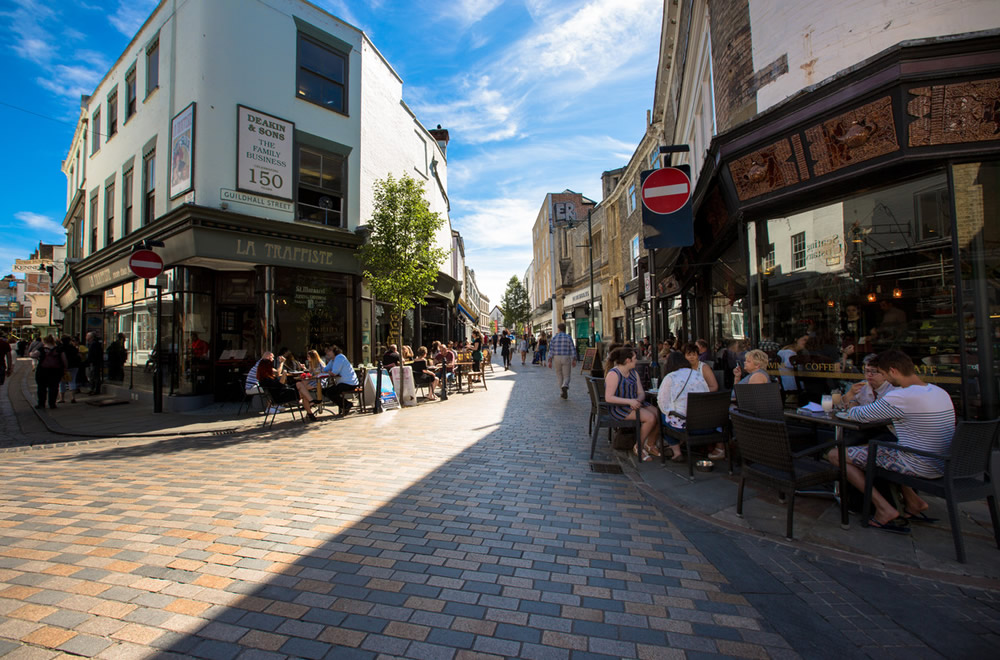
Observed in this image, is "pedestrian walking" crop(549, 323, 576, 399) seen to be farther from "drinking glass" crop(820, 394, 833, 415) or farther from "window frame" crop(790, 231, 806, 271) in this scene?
"drinking glass" crop(820, 394, 833, 415)

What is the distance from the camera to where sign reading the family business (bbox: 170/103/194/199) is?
412 inches

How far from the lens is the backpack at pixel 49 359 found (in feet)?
36.8

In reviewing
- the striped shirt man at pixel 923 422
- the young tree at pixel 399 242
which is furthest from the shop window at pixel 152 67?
the striped shirt man at pixel 923 422

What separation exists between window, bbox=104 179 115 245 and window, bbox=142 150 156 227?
10.4 ft

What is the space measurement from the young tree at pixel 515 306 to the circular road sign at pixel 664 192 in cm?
5826

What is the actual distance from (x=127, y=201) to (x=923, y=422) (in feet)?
59.3

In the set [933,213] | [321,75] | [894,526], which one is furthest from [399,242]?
[894,526]

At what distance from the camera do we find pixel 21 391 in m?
15.9

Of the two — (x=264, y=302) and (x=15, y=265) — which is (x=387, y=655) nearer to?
(x=264, y=302)

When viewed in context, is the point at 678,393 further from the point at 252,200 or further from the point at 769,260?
the point at 252,200

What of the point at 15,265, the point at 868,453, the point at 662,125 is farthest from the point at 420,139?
the point at 15,265

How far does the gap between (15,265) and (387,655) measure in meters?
96.0

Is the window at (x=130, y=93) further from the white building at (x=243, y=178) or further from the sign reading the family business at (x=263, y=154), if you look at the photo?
the sign reading the family business at (x=263, y=154)

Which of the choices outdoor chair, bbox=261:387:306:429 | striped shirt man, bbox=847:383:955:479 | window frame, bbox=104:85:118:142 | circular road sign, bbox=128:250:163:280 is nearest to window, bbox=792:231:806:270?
striped shirt man, bbox=847:383:955:479
